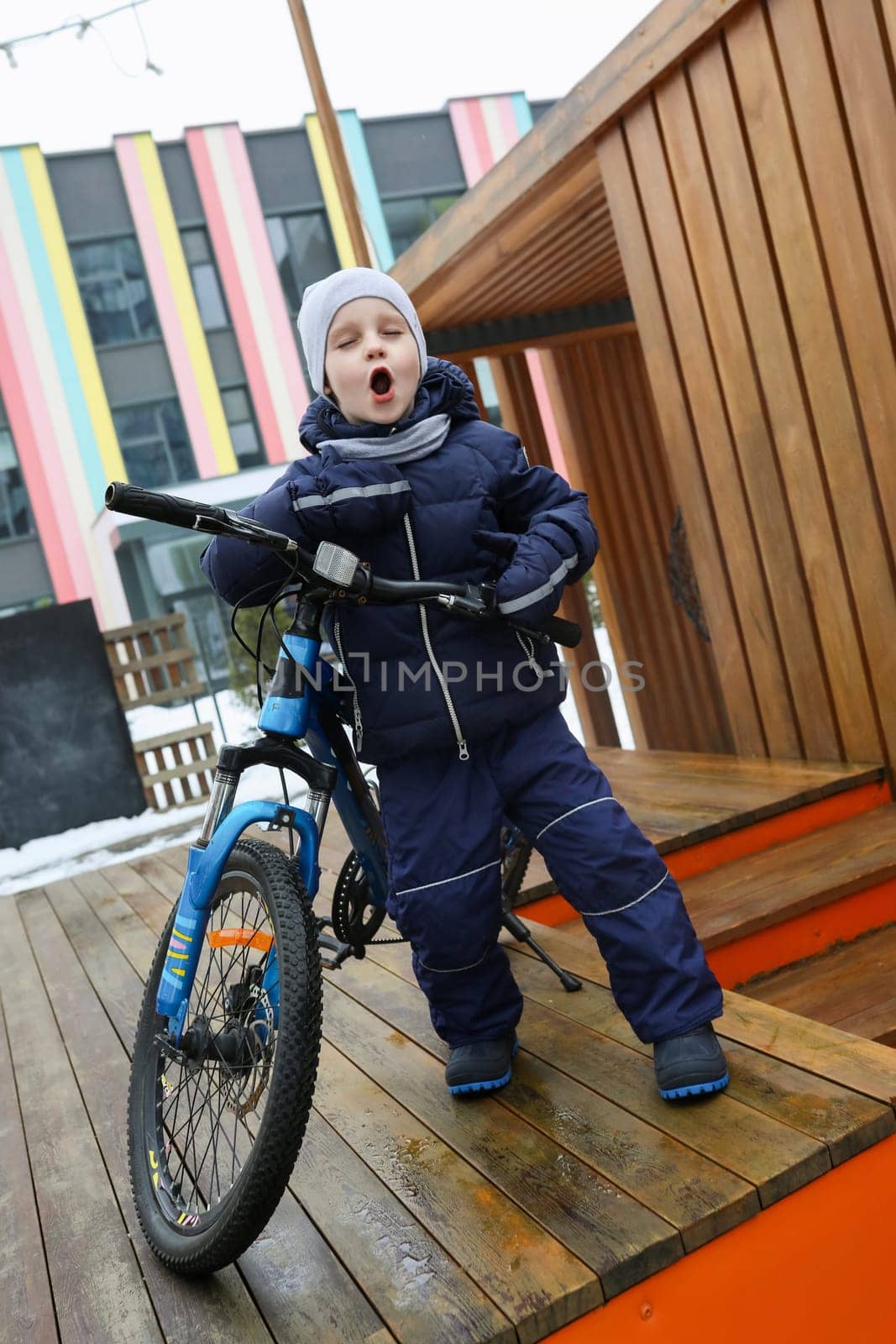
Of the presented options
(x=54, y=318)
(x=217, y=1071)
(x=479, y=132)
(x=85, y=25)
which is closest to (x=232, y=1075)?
(x=217, y=1071)

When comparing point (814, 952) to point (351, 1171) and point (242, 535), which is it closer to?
point (351, 1171)

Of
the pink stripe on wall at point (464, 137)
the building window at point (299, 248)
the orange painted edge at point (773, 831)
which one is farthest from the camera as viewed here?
the pink stripe on wall at point (464, 137)

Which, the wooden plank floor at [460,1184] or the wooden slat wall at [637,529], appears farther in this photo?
the wooden slat wall at [637,529]

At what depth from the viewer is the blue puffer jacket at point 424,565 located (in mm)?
1648

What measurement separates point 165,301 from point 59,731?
8785 millimetres

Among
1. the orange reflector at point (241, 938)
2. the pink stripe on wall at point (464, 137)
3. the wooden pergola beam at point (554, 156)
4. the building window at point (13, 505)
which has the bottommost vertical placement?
the orange reflector at point (241, 938)

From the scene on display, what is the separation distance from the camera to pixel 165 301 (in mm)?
14258

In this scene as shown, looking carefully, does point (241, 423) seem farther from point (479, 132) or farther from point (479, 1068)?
point (479, 1068)

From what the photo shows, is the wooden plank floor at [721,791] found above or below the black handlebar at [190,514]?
below

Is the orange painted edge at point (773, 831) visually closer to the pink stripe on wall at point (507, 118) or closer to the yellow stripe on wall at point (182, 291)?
the yellow stripe on wall at point (182, 291)

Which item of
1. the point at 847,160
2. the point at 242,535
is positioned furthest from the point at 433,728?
the point at 847,160

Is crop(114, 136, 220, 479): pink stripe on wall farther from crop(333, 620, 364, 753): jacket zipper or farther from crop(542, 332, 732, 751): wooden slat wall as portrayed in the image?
crop(333, 620, 364, 753): jacket zipper

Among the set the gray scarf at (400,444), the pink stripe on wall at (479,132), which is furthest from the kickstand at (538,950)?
the pink stripe on wall at (479,132)

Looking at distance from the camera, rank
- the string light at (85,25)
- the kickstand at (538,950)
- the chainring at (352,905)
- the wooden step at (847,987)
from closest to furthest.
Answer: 1. the chainring at (352,905)
2. the kickstand at (538,950)
3. the wooden step at (847,987)
4. the string light at (85,25)
